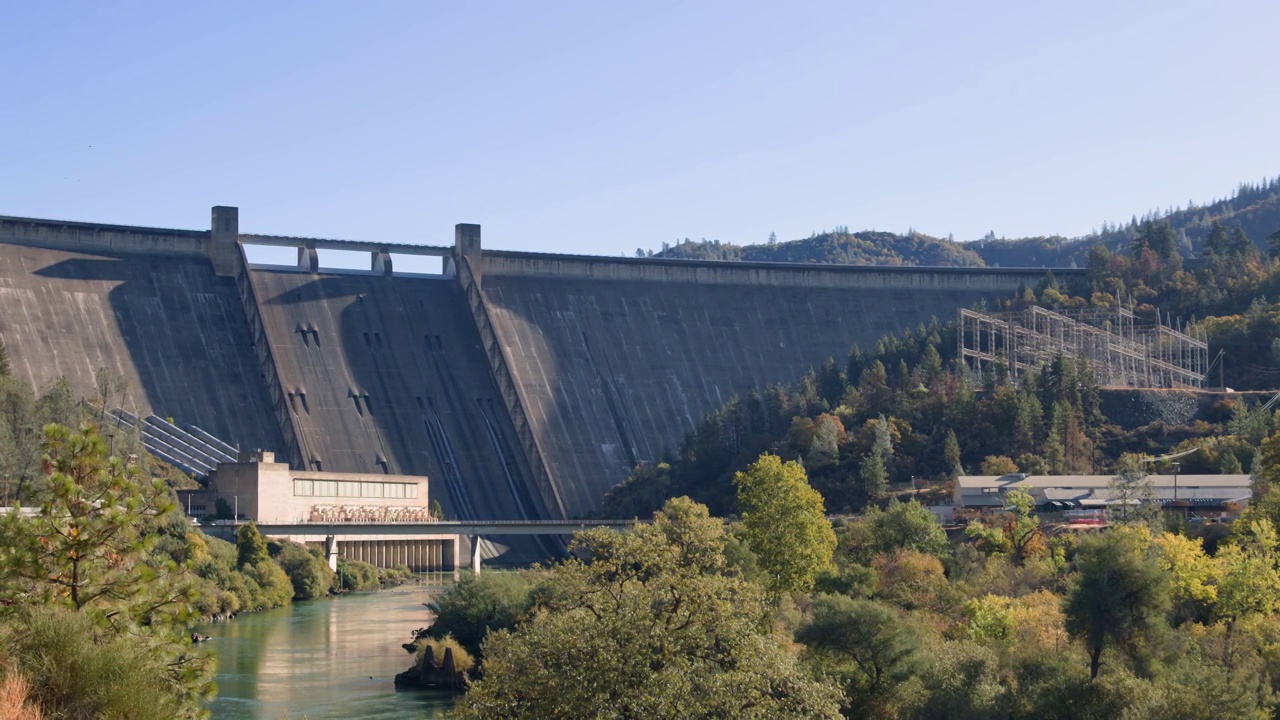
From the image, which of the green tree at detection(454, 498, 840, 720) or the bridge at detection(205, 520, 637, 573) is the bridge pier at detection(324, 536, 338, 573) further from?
the green tree at detection(454, 498, 840, 720)

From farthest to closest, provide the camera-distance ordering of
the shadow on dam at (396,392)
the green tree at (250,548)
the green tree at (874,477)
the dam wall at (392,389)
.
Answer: the dam wall at (392,389)
the shadow on dam at (396,392)
the green tree at (874,477)
the green tree at (250,548)

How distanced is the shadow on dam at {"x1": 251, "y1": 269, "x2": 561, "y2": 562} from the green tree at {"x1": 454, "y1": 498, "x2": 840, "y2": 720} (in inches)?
2723

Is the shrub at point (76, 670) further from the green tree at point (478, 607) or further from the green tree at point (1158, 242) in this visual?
the green tree at point (1158, 242)

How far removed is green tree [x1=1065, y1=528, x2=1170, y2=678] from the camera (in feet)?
140

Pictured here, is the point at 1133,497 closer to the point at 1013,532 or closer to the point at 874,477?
the point at 1013,532

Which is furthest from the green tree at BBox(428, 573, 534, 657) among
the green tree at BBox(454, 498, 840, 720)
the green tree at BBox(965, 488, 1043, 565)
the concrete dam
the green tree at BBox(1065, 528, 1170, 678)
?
the concrete dam

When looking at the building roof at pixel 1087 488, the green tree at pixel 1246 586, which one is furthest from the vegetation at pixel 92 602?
the building roof at pixel 1087 488

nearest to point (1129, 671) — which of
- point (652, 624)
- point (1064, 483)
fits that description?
point (652, 624)

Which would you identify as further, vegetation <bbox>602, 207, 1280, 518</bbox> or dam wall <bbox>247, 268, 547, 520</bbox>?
dam wall <bbox>247, 268, 547, 520</bbox>

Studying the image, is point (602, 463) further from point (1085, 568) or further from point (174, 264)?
point (1085, 568)

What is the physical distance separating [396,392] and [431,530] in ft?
45.3

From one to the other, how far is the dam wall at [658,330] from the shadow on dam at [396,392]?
272 cm

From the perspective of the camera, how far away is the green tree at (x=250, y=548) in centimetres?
7881

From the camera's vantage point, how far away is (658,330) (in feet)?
380
